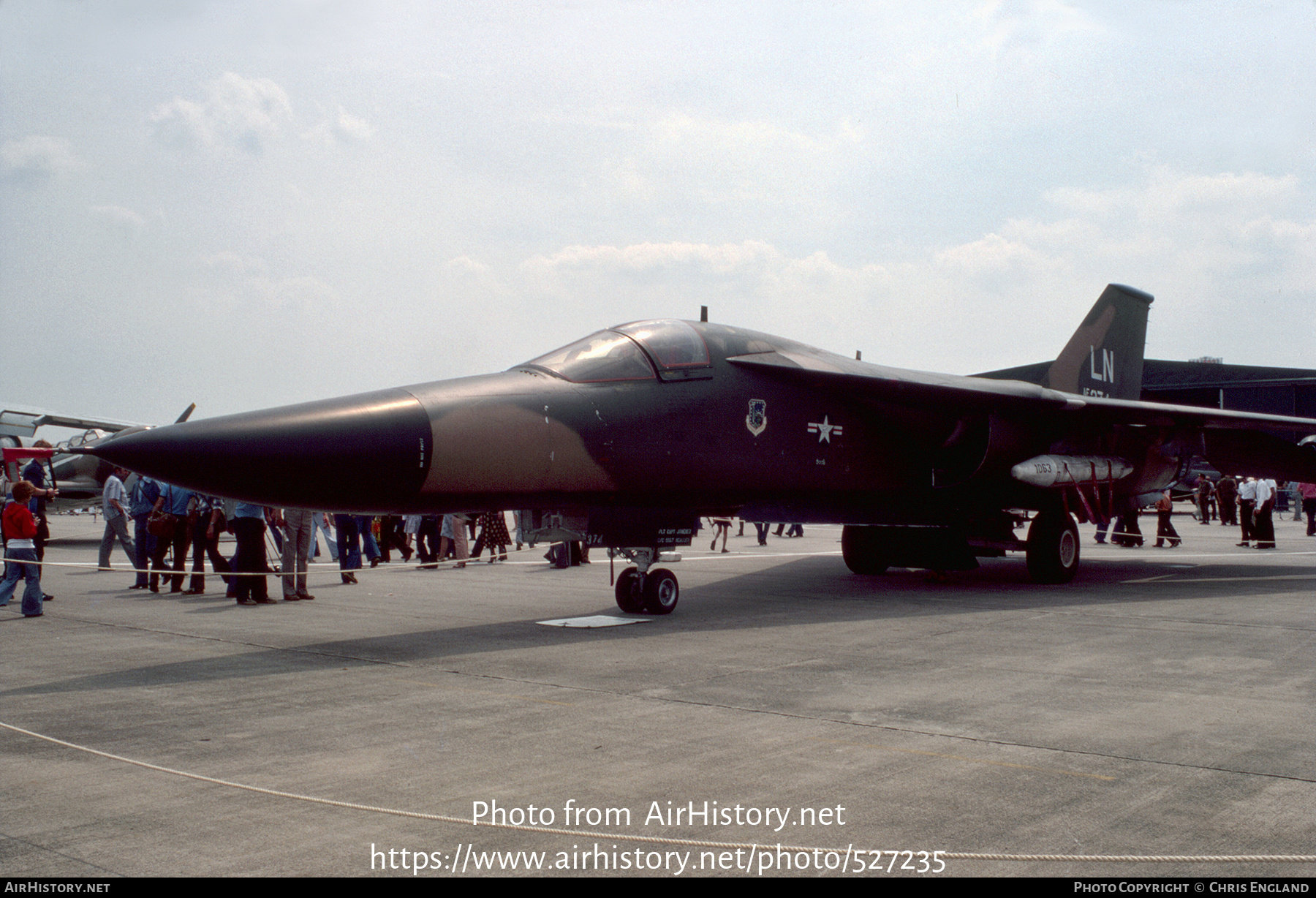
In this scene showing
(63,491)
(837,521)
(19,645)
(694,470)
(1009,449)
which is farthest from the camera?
(63,491)

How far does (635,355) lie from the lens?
9.95 metres

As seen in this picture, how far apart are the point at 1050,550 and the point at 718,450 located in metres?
6.01

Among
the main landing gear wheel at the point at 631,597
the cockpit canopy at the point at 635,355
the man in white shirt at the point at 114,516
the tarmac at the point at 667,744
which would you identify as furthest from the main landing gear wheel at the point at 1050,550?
the man in white shirt at the point at 114,516

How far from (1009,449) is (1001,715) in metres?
7.85

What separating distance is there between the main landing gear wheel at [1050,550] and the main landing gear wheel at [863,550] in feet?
6.63

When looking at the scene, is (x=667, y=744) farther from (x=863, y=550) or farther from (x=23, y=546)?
(x=863, y=550)

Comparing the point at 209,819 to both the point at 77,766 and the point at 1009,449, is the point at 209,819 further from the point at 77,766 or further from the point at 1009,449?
the point at 1009,449

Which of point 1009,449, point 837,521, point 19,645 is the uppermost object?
point 1009,449

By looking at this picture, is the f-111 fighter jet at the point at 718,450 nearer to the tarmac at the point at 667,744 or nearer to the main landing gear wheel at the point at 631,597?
the main landing gear wheel at the point at 631,597

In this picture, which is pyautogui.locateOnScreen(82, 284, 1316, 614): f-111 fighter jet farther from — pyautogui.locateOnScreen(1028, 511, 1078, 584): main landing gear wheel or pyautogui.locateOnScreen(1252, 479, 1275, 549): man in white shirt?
pyautogui.locateOnScreen(1252, 479, 1275, 549): man in white shirt

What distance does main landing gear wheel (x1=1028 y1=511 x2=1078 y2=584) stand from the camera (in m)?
13.9

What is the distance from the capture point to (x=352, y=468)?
24.3ft

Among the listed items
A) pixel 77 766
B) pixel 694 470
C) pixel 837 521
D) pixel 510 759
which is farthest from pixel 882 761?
pixel 837 521

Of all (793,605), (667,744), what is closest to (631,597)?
→ (793,605)
